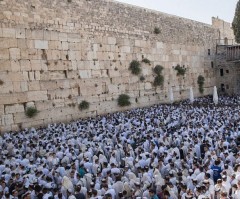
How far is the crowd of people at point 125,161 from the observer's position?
22.6 feet

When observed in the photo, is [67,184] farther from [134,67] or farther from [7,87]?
[134,67]

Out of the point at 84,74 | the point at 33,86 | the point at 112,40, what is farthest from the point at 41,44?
the point at 112,40

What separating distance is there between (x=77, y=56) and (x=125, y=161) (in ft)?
29.7

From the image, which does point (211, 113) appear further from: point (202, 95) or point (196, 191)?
point (202, 95)

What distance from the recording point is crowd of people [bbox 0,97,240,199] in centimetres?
688

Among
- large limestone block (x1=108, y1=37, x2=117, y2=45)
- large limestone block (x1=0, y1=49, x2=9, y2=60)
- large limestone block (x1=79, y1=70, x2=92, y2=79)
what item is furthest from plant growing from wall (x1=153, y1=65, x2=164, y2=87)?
large limestone block (x1=0, y1=49, x2=9, y2=60)

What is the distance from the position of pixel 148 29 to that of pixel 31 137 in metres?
12.2

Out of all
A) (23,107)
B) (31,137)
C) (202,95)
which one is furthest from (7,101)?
(202,95)

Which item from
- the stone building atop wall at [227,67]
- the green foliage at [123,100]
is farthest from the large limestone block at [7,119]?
the stone building atop wall at [227,67]

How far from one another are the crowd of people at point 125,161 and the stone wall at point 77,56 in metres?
1.98

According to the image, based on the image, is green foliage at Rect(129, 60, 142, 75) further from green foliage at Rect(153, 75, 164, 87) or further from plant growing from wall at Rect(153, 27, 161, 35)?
plant growing from wall at Rect(153, 27, 161, 35)

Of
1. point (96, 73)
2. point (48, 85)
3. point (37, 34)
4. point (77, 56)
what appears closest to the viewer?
point (37, 34)

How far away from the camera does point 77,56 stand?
663 inches

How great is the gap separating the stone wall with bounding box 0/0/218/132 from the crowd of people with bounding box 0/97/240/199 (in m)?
1.98
